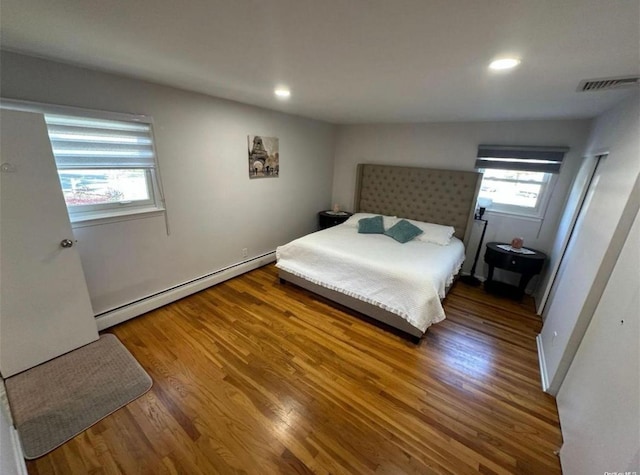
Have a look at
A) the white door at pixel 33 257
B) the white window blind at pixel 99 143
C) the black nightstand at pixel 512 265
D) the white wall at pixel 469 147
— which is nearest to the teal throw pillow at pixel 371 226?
the white wall at pixel 469 147

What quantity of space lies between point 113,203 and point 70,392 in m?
1.53

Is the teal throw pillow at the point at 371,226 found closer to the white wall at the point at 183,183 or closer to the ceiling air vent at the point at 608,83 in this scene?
the white wall at the point at 183,183

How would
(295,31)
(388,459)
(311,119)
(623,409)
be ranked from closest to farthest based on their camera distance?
1. (623,409)
2. (295,31)
3. (388,459)
4. (311,119)

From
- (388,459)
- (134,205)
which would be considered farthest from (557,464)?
(134,205)

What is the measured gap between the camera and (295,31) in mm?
1206

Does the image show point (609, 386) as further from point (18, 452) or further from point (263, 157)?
point (263, 157)

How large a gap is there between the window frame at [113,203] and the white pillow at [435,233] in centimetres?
324

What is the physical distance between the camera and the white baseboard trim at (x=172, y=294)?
234 cm

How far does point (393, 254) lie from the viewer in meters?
2.81

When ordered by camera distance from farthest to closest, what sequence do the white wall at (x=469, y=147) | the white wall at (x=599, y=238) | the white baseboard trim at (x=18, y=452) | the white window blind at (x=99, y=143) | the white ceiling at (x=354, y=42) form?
the white wall at (x=469, y=147)
the white window blind at (x=99, y=143)
the white wall at (x=599, y=238)
the white baseboard trim at (x=18, y=452)
the white ceiling at (x=354, y=42)

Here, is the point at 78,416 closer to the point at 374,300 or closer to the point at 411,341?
the point at 374,300

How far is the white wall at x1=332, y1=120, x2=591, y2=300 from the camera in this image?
9.55 ft

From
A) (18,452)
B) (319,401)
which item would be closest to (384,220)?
(319,401)

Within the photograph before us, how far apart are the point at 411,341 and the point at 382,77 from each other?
2330 millimetres
